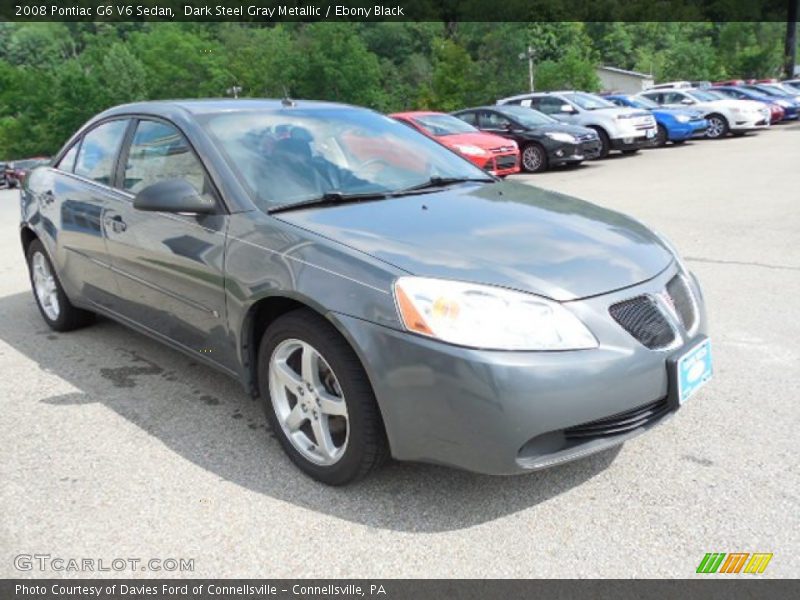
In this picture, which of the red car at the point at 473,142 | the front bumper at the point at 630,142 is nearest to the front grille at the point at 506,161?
the red car at the point at 473,142

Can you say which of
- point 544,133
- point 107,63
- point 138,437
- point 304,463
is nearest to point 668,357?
point 304,463

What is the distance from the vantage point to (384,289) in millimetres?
2561

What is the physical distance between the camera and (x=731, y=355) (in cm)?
416

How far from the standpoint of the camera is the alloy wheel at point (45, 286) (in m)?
5.07

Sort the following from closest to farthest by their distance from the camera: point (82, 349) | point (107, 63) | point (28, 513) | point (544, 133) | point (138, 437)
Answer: point (28, 513) < point (138, 437) < point (82, 349) < point (544, 133) < point (107, 63)

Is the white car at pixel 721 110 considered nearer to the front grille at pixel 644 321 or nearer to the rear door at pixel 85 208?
the rear door at pixel 85 208

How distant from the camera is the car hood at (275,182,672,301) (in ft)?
8.58

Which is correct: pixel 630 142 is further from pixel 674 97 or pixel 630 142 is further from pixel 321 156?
pixel 321 156

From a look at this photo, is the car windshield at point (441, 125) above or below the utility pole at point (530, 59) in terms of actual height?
below

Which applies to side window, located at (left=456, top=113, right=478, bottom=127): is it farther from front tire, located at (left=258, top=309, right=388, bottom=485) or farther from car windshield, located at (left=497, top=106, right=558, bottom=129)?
front tire, located at (left=258, top=309, right=388, bottom=485)

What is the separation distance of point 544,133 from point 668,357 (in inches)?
513

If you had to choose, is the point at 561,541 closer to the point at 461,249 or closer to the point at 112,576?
the point at 461,249

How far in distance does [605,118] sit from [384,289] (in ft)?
49.4

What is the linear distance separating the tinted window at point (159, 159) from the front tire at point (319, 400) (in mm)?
889
